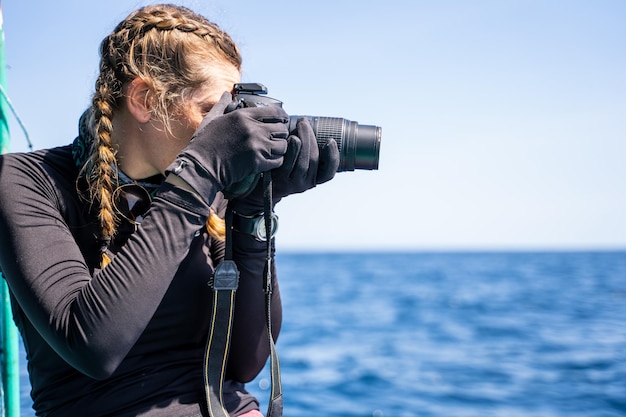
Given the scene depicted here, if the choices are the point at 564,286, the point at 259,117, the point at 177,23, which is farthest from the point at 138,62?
the point at 564,286

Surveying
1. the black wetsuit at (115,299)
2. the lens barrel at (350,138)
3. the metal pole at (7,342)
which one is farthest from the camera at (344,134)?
the metal pole at (7,342)

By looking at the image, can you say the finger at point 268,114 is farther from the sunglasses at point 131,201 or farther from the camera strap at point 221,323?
the sunglasses at point 131,201

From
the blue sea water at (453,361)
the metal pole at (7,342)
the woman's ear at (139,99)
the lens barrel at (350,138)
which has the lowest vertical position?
the blue sea water at (453,361)

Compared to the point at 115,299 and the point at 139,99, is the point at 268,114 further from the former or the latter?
the point at 115,299

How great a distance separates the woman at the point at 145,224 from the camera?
105 cm

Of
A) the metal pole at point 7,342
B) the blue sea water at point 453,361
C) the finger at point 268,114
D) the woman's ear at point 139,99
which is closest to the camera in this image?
the finger at point 268,114

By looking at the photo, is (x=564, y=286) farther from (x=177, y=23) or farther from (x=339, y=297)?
(x=177, y=23)

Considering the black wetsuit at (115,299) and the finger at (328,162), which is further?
the finger at (328,162)

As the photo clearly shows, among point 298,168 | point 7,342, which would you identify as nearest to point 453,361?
point 7,342

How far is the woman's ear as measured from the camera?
4.33 ft

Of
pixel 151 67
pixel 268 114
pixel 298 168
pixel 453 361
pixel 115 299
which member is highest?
pixel 151 67

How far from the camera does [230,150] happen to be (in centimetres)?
116

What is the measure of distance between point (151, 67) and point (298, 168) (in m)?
0.42

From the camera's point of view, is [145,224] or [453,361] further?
[453,361]
